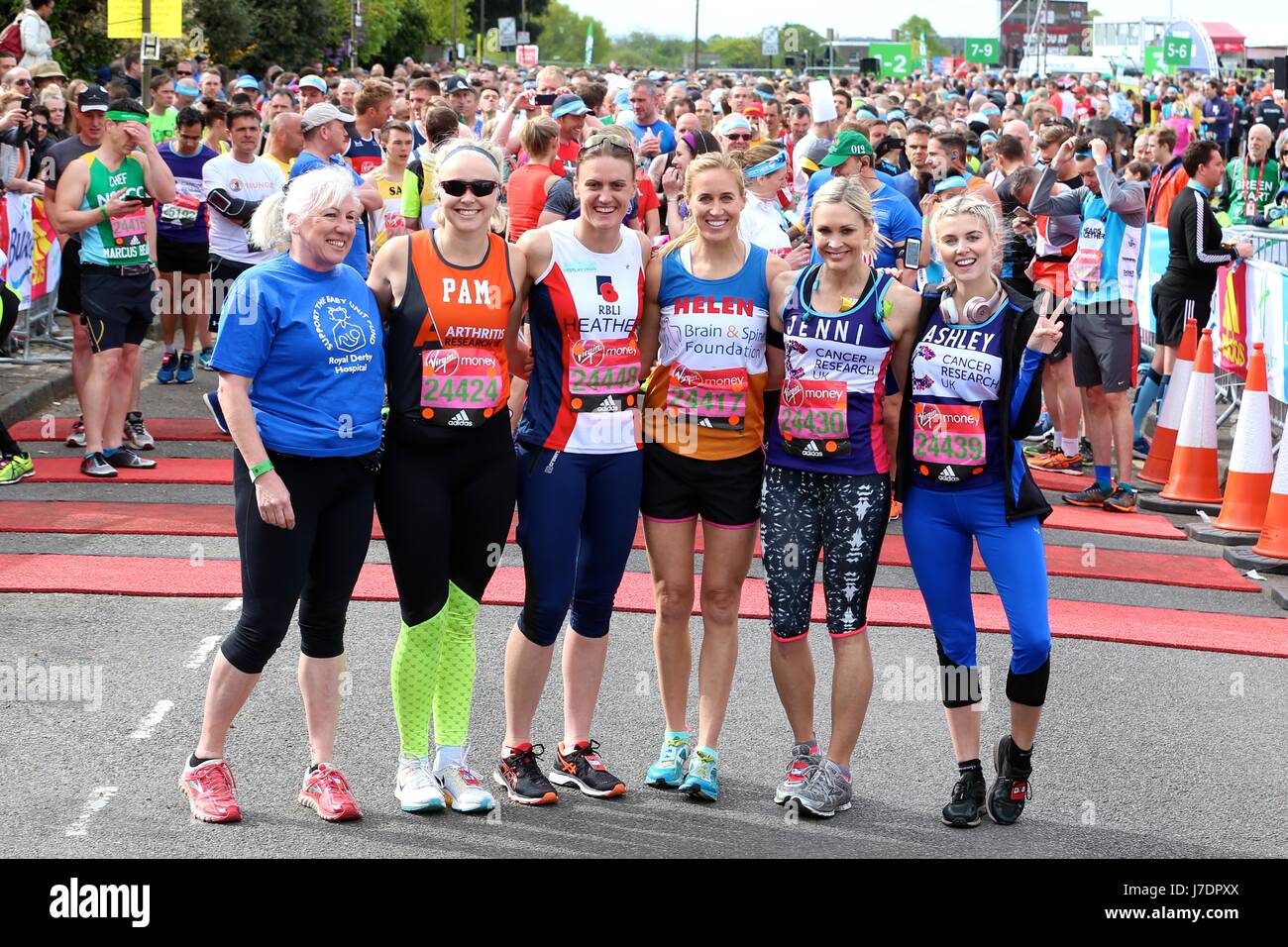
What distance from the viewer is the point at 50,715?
580 cm

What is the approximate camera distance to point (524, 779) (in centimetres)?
525

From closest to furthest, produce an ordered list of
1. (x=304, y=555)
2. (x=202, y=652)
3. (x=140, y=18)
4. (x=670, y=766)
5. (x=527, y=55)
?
(x=304, y=555)
(x=670, y=766)
(x=202, y=652)
(x=140, y=18)
(x=527, y=55)

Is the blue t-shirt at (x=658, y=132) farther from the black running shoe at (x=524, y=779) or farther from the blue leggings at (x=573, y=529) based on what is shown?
the black running shoe at (x=524, y=779)

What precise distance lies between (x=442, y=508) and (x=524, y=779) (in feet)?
3.18

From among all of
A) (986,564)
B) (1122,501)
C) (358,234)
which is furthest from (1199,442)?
(986,564)

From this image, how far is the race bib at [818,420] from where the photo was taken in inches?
200

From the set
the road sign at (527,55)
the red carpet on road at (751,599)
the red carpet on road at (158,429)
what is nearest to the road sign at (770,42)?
the road sign at (527,55)

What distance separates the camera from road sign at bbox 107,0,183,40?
1347 cm

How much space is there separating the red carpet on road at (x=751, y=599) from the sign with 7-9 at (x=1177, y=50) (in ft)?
176

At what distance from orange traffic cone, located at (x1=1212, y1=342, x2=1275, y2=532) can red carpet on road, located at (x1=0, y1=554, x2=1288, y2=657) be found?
1.79 meters

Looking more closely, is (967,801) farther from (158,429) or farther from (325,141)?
(158,429)

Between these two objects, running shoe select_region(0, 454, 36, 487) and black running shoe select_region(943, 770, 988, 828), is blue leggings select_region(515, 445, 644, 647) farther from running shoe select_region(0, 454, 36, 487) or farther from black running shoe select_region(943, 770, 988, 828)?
running shoe select_region(0, 454, 36, 487)
